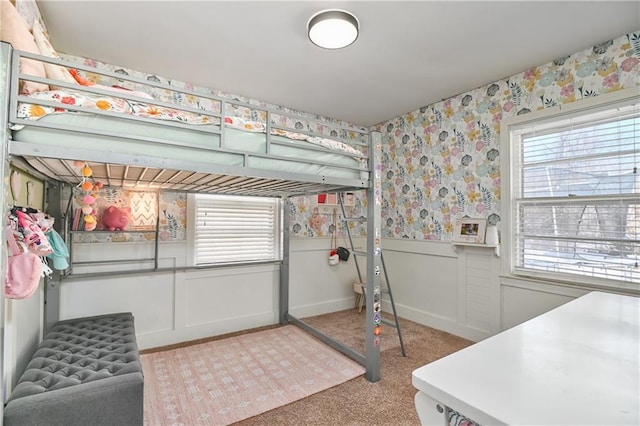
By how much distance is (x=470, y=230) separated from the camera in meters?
3.09

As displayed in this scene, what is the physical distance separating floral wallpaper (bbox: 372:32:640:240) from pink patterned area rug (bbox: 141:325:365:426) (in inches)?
74.0

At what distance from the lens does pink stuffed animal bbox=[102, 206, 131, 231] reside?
2.60 meters

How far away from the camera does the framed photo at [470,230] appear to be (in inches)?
118

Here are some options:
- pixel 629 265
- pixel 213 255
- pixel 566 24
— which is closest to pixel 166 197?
pixel 213 255

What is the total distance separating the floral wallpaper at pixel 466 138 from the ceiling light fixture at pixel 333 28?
1.69 m

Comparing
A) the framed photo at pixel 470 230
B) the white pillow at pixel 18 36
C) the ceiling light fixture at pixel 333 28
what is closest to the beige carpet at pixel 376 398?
the framed photo at pixel 470 230

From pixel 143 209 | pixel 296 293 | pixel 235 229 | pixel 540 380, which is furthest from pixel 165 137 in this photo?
pixel 296 293

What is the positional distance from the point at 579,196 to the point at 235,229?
3.21 metres

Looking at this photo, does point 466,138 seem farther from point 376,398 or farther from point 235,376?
point 235,376

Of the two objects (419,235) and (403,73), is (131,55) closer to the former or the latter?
(403,73)

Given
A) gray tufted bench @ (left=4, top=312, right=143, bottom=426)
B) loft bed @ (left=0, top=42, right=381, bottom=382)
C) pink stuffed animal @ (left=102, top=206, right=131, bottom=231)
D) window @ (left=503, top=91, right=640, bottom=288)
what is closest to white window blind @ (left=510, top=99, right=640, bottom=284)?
window @ (left=503, top=91, right=640, bottom=288)

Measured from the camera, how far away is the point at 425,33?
2.19m

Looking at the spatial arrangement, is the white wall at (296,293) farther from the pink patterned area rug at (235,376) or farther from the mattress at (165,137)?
the mattress at (165,137)

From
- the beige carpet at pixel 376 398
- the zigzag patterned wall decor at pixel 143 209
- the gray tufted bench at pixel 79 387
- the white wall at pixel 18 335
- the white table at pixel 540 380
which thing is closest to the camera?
the white table at pixel 540 380
